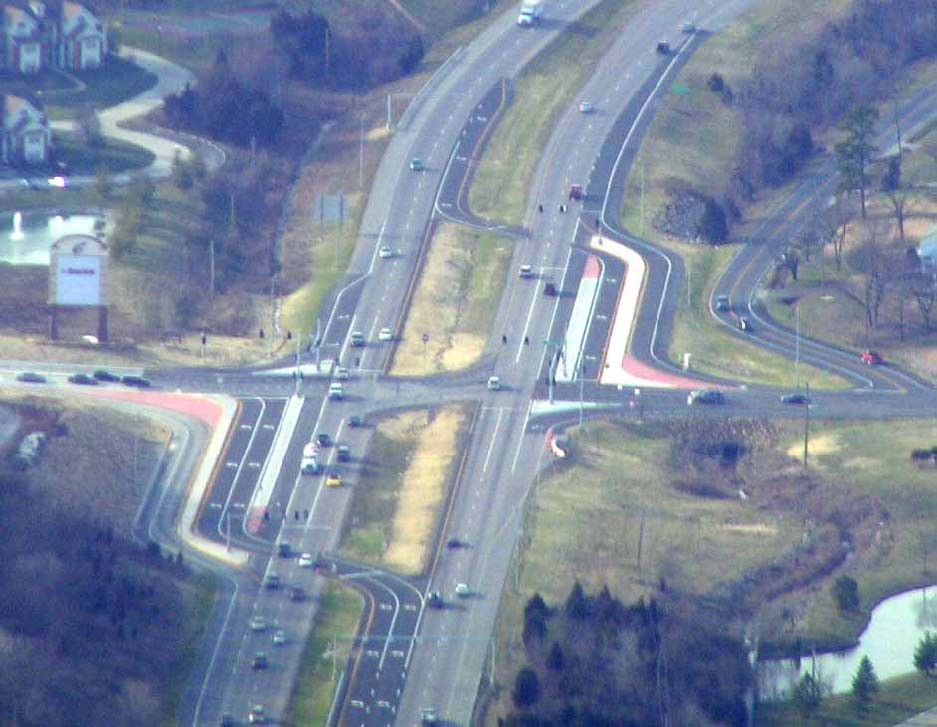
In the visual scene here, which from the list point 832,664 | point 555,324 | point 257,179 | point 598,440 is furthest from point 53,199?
point 832,664

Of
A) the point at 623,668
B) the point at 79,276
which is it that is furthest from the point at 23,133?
the point at 623,668

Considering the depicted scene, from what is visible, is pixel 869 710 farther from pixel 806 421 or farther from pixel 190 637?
pixel 806 421

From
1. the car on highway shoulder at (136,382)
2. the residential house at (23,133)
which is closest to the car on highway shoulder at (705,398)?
the car on highway shoulder at (136,382)

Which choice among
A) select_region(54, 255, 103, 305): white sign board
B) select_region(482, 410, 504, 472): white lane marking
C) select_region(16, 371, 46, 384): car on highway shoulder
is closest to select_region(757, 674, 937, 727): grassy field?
select_region(482, 410, 504, 472): white lane marking

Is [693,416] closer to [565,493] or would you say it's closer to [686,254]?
[565,493]

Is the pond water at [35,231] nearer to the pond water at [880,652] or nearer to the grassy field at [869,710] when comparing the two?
the pond water at [880,652]

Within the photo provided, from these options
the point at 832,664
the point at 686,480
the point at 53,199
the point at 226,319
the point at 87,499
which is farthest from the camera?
the point at 53,199

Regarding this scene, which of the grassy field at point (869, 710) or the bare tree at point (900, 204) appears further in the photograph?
the bare tree at point (900, 204)
